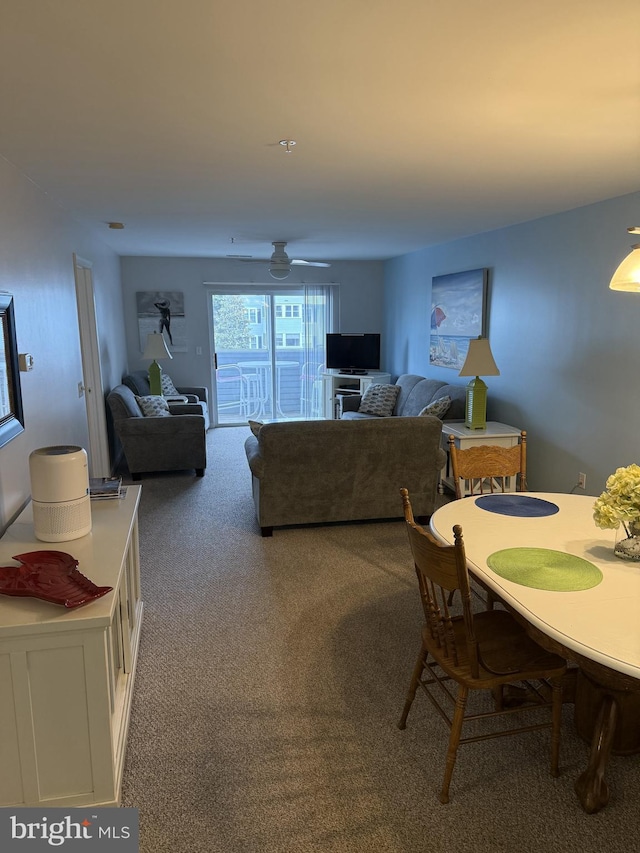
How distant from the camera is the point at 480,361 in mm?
4820

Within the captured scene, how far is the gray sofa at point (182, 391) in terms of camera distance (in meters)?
6.50

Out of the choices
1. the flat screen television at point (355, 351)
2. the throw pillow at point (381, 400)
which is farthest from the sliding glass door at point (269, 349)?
the throw pillow at point (381, 400)

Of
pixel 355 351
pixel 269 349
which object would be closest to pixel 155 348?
pixel 269 349

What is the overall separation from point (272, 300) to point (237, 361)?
3.31ft

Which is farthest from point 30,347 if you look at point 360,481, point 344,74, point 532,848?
point 532,848

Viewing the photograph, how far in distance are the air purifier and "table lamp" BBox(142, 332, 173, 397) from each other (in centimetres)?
453

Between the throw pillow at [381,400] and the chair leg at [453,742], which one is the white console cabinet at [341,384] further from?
the chair leg at [453,742]

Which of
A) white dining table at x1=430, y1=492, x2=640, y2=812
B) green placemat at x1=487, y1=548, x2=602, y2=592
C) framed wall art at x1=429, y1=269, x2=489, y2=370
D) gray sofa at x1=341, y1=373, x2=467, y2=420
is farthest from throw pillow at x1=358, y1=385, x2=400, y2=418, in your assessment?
green placemat at x1=487, y1=548, x2=602, y2=592

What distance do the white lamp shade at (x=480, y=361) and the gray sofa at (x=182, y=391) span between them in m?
2.66

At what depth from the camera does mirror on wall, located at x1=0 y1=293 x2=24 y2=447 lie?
241cm

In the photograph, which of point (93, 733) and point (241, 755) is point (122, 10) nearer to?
point (93, 733)

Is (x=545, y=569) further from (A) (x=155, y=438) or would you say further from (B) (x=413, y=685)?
(A) (x=155, y=438)

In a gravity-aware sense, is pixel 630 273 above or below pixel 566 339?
above

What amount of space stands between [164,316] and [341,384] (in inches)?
102
